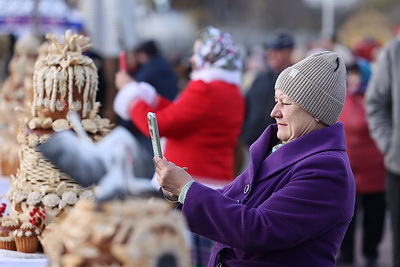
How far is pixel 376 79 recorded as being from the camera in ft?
17.4

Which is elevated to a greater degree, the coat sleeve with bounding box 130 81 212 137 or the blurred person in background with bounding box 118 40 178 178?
the coat sleeve with bounding box 130 81 212 137

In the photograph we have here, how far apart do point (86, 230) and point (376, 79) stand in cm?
395

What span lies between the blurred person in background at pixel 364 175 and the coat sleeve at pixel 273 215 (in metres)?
4.06

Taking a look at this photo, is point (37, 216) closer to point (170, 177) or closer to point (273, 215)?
point (170, 177)

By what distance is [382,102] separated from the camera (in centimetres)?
529

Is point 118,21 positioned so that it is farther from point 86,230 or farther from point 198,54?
point 86,230

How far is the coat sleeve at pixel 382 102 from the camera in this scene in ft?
17.0

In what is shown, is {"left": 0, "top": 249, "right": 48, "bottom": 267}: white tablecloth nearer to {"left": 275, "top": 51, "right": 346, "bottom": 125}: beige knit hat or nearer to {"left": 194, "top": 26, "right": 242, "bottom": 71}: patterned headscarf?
{"left": 275, "top": 51, "right": 346, "bottom": 125}: beige knit hat

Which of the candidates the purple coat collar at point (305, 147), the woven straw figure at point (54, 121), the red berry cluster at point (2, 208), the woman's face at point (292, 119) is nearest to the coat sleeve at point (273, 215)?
the purple coat collar at point (305, 147)

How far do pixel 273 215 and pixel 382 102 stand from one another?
3.13m

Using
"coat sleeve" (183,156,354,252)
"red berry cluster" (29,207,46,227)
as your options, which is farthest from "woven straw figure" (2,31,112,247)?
"coat sleeve" (183,156,354,252)

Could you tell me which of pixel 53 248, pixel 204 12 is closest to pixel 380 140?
pixel 53 248

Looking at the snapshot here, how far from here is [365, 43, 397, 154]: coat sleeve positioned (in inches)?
204

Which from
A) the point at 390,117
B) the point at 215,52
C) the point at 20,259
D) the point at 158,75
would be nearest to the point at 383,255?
the point at 390,117
